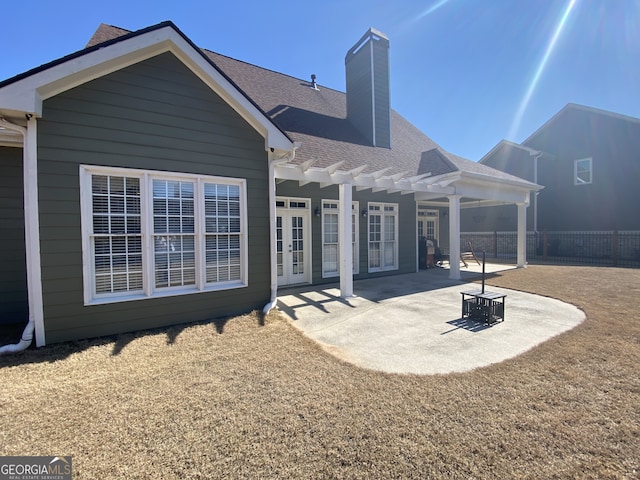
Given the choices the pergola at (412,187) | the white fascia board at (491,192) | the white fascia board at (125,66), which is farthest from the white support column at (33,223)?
the white fascia board at (491,192)

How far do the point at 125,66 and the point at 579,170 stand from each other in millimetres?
21970

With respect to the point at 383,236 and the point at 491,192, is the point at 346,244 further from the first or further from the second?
the point at 491,192

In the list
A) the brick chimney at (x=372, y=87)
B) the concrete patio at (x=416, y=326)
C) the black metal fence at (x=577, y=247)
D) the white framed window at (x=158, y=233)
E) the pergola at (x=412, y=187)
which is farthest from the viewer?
the black metal fence at (x=577, y=247)

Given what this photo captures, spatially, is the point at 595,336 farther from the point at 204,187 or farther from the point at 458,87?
A: the point at 458,87

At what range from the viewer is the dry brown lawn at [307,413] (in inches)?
80.7

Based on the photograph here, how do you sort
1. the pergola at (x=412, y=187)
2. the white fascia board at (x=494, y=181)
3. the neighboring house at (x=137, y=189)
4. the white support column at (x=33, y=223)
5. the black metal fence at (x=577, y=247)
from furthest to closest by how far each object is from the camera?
the black metal fence at (x=577, y=247), the white fascia board at (x=494, y=181), the pergola at (x=412, y=187), the neighboring house at (x=137, y=189), the white support column at (x=33, y=223)

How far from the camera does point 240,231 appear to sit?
5.50m

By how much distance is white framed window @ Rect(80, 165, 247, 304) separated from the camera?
14.4 feet

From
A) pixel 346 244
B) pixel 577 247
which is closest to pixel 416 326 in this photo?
pixel 346 244

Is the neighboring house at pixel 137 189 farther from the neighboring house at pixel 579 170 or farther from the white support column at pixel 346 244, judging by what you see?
the neighboring house at pixel 579 170

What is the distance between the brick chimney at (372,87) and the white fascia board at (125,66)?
5951mm

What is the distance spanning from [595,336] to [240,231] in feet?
19.8

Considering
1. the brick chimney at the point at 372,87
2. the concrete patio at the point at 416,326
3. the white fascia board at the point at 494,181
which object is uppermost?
the brick chimney at the point at 372,87

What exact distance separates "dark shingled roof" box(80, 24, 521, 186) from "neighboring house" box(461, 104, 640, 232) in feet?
32.0
